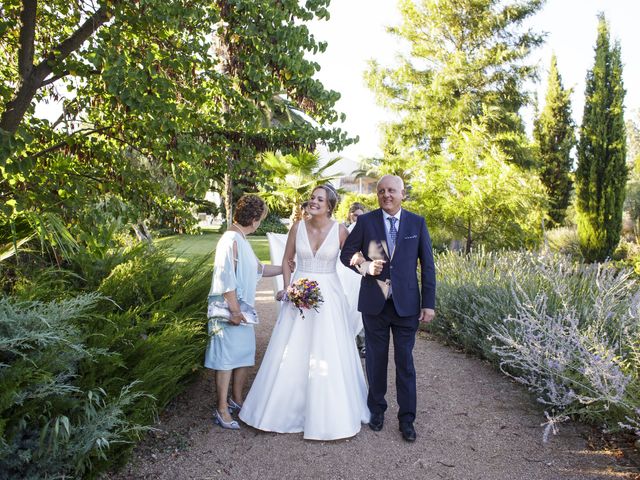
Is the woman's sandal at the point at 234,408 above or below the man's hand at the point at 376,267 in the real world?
below

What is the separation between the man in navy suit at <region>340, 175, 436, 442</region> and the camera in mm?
4012

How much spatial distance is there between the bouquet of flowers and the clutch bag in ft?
1.17

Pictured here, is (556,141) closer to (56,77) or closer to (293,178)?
(293,178)

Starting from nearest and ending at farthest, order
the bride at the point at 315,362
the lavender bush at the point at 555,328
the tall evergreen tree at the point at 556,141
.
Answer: the lavender bush at the point at 555,328 < the bride at the point at 315,362 < the tall evergreen tree at the point at 556,141

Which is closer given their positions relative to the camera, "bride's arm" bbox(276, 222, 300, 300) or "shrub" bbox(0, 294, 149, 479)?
"shrub" bbox(0, 294, 149, 479)

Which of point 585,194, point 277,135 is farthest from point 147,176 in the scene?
point 585,194

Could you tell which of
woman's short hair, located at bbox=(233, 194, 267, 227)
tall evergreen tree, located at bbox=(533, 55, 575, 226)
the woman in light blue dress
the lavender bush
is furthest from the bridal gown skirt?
tall evergreen tree, located at bbox=(533, 55, 575, 226)

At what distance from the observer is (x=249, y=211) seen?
4188mm

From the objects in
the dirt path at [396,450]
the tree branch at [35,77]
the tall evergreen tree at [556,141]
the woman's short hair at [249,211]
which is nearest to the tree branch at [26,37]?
the tree branch at [35,77]

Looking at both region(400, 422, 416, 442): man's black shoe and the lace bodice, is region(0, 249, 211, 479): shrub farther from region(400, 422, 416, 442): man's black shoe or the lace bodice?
region(400, 422, 416, 442): man's black shoe

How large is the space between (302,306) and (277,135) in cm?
230

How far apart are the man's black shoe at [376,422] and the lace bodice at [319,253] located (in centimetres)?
130

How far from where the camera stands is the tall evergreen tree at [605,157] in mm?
18094

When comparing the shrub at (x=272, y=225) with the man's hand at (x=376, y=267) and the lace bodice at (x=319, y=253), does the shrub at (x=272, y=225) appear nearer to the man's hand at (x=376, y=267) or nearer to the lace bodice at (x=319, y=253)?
the lace bodice at (x=319, y=253)
